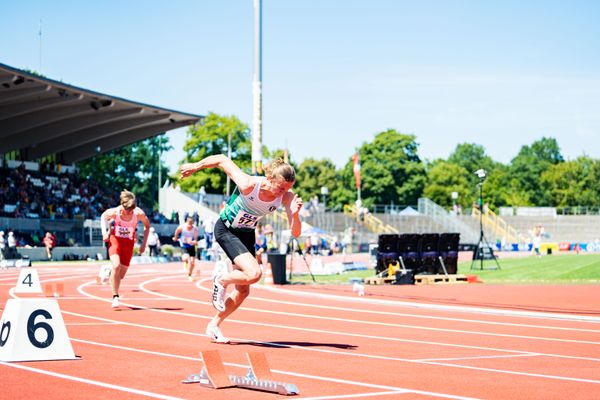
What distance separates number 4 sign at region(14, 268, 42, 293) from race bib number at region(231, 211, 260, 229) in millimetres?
9743

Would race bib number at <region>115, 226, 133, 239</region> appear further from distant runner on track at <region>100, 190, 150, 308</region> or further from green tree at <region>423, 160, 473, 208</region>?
green tree at <region>423, 160, 473, 208</region>

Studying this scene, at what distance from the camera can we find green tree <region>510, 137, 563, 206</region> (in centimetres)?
13775

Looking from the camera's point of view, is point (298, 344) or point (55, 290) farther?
point (55, 290)

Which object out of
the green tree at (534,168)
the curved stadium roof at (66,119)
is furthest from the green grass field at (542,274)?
the green tree at (534,168)

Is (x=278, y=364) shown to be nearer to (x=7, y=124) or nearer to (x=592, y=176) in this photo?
(x=7, y=124)

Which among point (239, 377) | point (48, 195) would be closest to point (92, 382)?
point (239, 377)

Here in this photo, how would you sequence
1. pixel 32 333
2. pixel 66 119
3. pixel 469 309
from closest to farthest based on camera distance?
1. pixel 32 333
2. pixel 469 309
3. pixel 66 119

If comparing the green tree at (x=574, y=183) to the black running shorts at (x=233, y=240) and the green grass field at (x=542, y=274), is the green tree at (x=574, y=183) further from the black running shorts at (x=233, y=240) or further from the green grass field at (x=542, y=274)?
the black running shorts at (x=233, y=240)

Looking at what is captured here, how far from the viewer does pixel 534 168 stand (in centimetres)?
15075

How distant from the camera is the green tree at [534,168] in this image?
137750 millimetres

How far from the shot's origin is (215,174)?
294 feet

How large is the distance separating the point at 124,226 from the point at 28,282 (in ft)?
14.0

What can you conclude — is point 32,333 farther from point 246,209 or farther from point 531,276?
point 531,276

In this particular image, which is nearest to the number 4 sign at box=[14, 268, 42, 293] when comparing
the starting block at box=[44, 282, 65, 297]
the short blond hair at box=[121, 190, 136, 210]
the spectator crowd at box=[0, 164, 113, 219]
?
the starting block at box=[44, 282, 65, 297]
